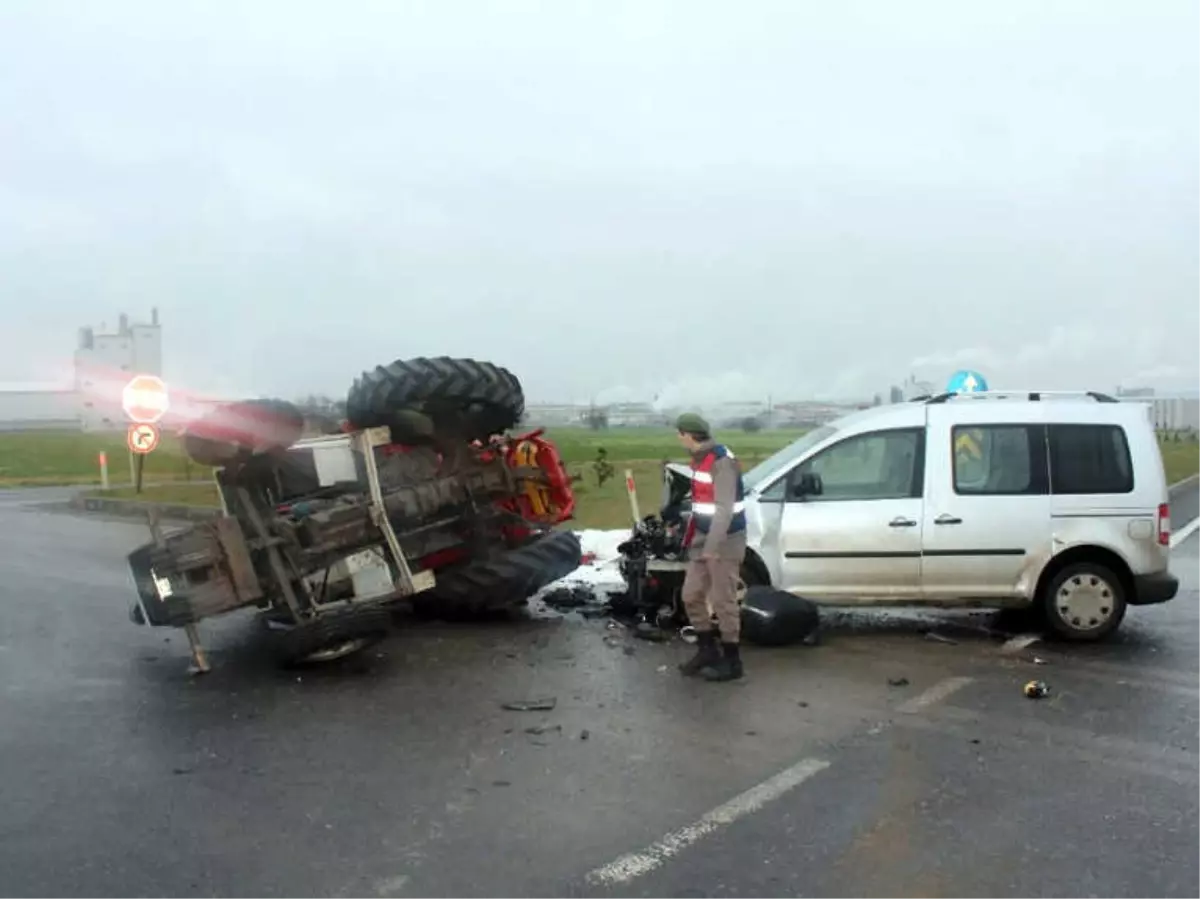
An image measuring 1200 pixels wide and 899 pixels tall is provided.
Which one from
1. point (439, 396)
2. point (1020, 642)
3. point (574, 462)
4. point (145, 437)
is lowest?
point (1020, 642)

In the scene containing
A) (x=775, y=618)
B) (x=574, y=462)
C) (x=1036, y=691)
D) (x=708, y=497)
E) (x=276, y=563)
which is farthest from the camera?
(x=574, y=462)

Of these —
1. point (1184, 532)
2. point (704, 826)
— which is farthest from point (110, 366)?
point (1184, 532)

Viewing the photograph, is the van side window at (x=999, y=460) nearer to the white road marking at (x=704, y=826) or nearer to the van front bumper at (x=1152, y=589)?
the van front bumper at (x=1152, y=589)

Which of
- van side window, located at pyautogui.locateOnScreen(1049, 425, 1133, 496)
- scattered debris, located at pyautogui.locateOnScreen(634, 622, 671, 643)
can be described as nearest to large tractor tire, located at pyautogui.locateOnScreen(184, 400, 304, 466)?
scattered debris, located at pyautogui.locateOnScreen(634, 622, 671, 643)

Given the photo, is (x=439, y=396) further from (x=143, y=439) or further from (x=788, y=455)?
(x=788, y=455)

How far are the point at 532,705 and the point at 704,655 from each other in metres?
1.30

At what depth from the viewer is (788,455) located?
8.84 metres

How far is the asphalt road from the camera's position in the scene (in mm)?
4191

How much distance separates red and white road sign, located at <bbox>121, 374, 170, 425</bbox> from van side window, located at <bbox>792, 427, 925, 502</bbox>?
15.0 ft

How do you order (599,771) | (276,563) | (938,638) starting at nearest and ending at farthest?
(599,771), (276,563), (938,638)

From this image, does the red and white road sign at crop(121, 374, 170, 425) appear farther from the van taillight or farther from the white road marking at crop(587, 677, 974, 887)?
the van taillight

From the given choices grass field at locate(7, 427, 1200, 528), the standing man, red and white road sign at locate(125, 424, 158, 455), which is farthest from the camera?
grass field at locate(7, 427, 1200, 528)

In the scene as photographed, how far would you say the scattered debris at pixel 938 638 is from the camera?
829 cm

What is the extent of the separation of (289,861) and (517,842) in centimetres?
89
